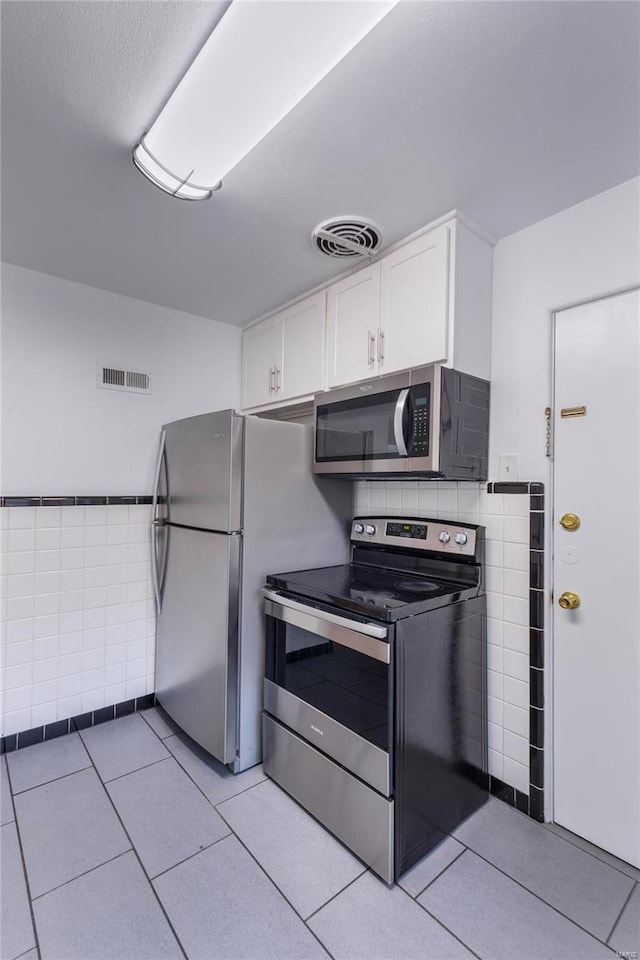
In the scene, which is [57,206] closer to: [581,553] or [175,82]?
[175,82]

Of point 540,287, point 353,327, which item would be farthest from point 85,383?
point 540,287

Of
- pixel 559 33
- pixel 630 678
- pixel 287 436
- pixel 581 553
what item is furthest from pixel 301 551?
pixel 559 33

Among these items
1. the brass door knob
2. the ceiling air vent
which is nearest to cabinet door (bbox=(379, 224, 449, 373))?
the ceiling air vent

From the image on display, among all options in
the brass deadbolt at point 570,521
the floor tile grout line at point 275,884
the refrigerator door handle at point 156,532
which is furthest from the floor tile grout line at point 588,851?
the refrigerator door handle at point 156,532

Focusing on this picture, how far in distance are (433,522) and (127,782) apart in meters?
1.77

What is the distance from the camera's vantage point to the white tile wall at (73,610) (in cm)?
222

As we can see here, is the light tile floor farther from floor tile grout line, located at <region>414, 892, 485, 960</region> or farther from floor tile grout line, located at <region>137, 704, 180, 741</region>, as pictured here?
floor tile grout line, located at <region>137, 704, 180, 741</region>

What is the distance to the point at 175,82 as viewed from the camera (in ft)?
4.07

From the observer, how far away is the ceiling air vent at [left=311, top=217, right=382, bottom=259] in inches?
73.3

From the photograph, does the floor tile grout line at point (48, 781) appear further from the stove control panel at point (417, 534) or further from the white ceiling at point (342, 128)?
the white ceiling at point (342, 128)

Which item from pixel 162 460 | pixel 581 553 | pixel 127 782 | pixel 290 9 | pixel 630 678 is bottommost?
pixel 127 782

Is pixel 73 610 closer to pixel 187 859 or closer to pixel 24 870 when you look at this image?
pixel 24 870

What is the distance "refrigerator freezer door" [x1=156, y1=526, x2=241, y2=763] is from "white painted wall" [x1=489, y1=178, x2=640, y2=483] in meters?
1.28

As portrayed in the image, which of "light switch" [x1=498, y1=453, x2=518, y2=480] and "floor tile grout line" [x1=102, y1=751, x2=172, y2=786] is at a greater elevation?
"light switch" [x1=498, y1=453, x2=518, y2=480]
